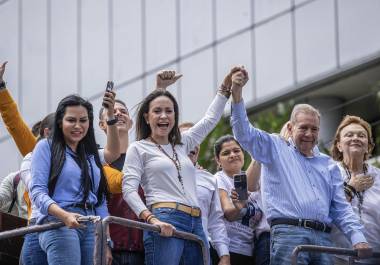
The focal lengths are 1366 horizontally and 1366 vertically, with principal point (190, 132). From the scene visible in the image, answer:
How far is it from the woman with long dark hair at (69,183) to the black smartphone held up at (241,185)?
1175mm

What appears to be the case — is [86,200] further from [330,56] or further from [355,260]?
[330,56]

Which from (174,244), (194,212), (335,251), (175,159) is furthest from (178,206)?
(335,251)

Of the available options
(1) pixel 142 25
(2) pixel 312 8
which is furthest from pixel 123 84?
(2) pixel 312 8

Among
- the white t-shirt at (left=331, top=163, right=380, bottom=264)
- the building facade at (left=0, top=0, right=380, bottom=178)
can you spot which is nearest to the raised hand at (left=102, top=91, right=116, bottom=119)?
the white t-shirt at (left=331, top=163, right=380, bottom=264)

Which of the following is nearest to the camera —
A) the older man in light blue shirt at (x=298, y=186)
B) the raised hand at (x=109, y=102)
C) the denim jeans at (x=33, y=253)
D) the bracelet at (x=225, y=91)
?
the denim jeans at (x=33, y=253)

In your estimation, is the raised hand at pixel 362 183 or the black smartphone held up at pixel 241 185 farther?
the raised hand at pixel 362 183

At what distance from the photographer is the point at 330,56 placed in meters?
26.8

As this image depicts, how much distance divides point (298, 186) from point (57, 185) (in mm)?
2028

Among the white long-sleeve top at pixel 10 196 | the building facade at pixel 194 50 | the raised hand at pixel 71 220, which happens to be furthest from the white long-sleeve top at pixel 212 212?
the building facade at pixel 194 50

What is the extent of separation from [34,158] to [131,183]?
2.59ft

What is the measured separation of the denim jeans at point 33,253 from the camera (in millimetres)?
10312

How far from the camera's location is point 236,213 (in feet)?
38.5

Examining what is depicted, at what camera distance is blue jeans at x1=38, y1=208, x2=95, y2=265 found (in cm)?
1005

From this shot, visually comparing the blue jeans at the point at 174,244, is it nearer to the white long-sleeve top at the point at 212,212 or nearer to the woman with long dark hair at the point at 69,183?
the woman with long dark hair at the point at 69,183
